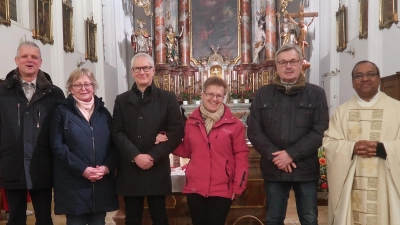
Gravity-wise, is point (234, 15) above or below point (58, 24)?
above

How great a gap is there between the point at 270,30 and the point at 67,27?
20.5 ft

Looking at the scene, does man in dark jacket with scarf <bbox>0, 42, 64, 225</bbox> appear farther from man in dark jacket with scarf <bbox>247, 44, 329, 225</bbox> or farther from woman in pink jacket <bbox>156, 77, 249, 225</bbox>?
man in dark jacket with scarf <bbox>247, 44, 329, 225</bbox>

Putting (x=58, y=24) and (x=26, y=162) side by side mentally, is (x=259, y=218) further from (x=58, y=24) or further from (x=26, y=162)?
(x=58, y=24)

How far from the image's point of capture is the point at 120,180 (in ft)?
→ 9.57

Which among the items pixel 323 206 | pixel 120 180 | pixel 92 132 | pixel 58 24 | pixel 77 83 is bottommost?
pixel 323 206

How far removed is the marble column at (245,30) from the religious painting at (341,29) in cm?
309

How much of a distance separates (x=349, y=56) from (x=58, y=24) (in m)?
7.47

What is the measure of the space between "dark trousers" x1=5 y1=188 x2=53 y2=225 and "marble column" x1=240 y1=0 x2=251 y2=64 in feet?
36.0

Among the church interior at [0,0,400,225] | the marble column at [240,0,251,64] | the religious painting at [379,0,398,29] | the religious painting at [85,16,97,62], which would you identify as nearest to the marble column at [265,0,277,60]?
the church interior at [0,0,400,225]

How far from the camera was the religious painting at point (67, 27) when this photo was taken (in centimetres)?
967

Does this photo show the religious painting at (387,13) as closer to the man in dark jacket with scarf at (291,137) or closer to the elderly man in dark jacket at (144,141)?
the man in dark jacket with scarf at (291,137)

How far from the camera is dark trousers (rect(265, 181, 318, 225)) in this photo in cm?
288

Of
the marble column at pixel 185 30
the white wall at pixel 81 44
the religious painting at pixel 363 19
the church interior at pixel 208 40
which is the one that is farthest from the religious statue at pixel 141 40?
the religious painting at pixel 363 19

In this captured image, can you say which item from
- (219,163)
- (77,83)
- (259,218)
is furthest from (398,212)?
(77,83)
